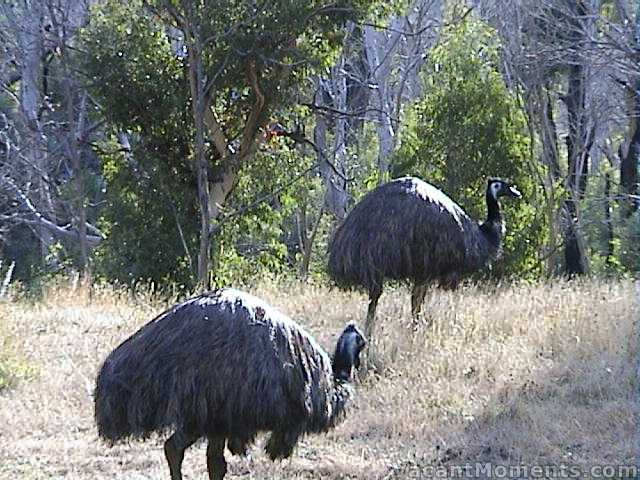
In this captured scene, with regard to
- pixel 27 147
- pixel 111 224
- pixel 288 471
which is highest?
pixel 27 147

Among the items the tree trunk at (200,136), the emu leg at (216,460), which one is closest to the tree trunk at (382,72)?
the tree trunk at (200,136)

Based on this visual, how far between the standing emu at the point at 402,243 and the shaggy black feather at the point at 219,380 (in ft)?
11.9

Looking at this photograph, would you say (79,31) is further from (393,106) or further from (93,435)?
(393,106)

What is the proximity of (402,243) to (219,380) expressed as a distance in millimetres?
4143

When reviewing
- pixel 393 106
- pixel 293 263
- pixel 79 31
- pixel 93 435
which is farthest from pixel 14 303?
pixel 393 106

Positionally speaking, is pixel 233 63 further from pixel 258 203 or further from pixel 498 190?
pixel 498 190

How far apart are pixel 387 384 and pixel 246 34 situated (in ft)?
19.8

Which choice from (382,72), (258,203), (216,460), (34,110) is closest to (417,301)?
(216,460)

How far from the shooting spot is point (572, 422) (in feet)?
23.7

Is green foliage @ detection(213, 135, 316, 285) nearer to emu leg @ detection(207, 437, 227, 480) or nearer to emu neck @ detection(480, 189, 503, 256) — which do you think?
emu neck @ detection(480, 189, 503, 256)

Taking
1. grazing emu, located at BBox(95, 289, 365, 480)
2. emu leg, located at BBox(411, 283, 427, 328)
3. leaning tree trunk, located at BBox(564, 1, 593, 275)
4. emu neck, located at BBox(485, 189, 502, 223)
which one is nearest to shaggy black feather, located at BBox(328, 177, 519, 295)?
emu leg, located at BBox(411, 283, 427, 328)

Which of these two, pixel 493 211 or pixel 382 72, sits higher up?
pixel 382 72

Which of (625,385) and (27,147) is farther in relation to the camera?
(27,147)

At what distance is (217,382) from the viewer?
5156mm
